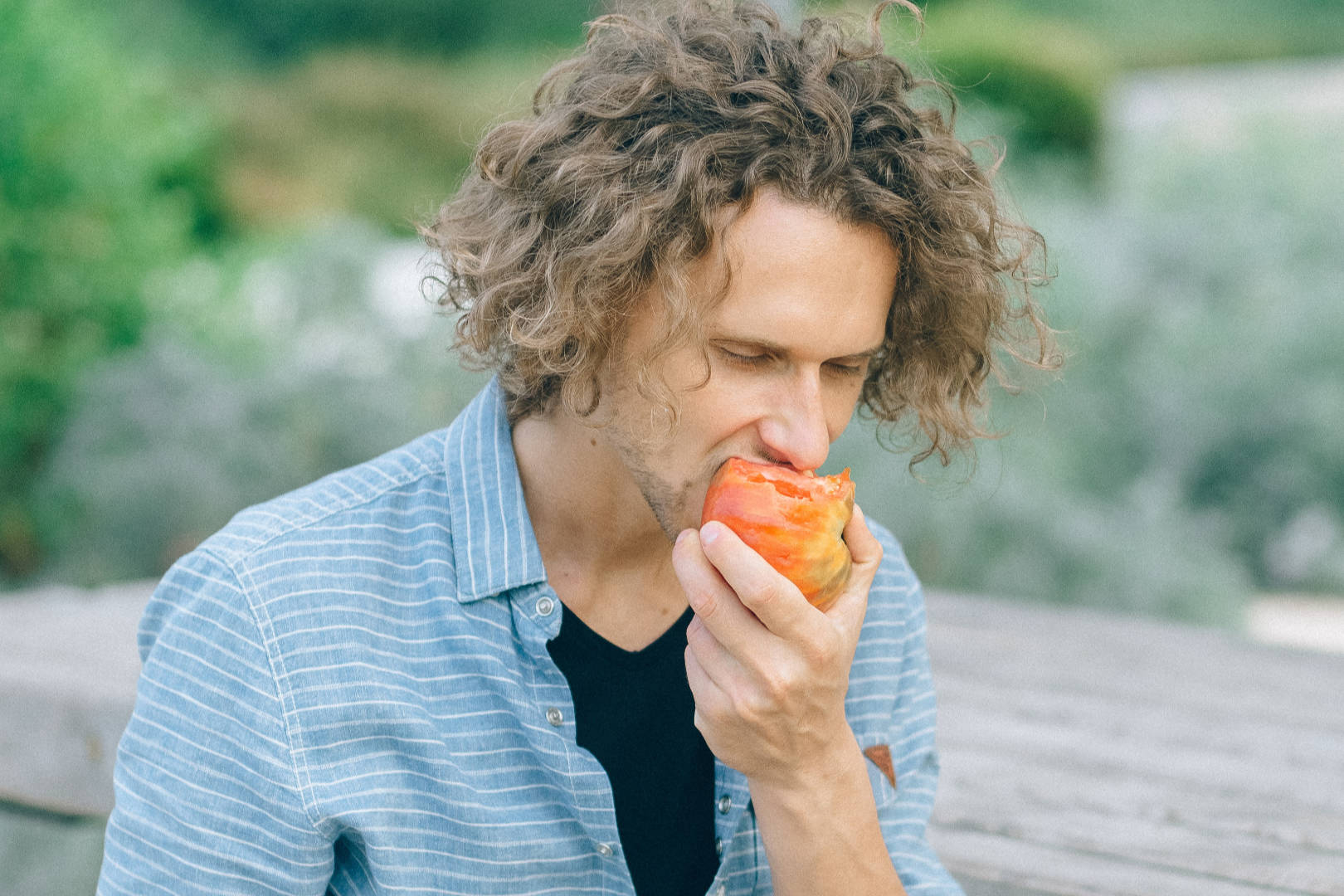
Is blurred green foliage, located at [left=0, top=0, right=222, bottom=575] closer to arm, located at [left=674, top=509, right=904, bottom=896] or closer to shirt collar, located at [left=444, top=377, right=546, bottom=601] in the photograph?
shirt collar, located at [left=444, top=377, right=546, bottom=601]

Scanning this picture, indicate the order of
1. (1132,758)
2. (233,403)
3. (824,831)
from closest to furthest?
(824,831)
(1132,758)
(233,403)

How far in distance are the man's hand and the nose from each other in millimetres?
163

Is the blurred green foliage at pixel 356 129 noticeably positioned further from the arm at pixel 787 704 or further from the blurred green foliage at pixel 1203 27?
the arm at pixel 787 704

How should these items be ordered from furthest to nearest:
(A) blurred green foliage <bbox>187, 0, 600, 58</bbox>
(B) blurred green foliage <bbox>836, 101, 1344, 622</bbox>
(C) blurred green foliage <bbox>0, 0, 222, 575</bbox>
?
(A) blurred green foliage <bbox>187, 0, 600, 58</bbox> < (C) blurred green foliage <bbox>0, 0, 222, 575</bbox> < (B) blurred green foliage <bbox>836, 101, 1344, 622</bbox>

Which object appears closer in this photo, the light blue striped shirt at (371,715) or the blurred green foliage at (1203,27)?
the light blue striped shirt at (371,715)

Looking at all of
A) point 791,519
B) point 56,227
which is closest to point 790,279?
point 791,519

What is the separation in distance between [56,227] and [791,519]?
4.52m

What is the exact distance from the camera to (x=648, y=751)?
1670 mm

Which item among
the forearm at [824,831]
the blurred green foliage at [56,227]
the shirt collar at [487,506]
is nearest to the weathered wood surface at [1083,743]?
the forearm at [824,831]

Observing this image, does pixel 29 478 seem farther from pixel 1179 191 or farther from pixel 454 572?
pixel 1179 191

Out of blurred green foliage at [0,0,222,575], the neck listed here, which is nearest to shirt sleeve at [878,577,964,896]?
the neck

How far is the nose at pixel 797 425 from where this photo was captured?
153 centimetres

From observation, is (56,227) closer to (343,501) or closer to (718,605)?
(343,501)

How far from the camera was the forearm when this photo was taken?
1.50 meters
